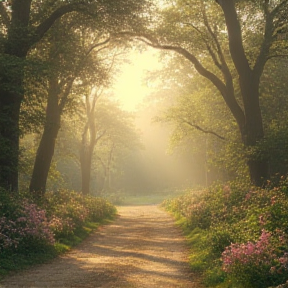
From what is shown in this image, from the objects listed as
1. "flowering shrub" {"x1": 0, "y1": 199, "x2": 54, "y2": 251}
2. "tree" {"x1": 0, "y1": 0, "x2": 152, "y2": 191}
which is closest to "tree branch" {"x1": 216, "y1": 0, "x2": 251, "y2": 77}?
"tree" {"x1": 0, "y1": 0, "x2": 152, "y2": 191}

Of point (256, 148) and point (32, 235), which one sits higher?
point (256, 148)

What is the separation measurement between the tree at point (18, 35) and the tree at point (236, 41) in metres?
2.66

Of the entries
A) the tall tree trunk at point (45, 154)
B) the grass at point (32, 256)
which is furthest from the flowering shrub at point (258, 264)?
the tall tree trunk at point (45, 154)

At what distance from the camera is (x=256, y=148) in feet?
61.5

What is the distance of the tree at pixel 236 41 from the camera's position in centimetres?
1962

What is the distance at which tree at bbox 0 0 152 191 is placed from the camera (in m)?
16.2

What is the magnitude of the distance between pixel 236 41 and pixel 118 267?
12.7m

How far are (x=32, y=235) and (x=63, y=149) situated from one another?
23728 mm

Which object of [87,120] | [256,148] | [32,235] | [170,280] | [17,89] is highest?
[87,120]

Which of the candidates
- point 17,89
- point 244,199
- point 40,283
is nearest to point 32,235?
point 40,283

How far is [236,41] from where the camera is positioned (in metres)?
19.7

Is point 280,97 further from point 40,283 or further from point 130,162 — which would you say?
point 130,162

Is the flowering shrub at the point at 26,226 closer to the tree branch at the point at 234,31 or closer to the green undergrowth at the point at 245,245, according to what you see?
the green undergrowth at the point at 245,245

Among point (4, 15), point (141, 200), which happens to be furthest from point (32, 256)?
point (141, 200)
